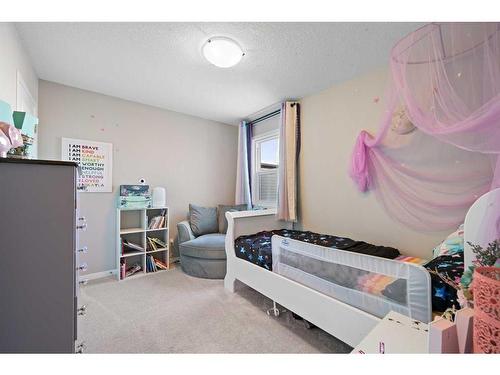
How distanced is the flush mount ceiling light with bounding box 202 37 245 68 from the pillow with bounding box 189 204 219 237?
6.90 feet

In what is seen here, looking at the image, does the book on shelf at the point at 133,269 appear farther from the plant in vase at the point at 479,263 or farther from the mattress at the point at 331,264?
the plant in vase at the point at 479,263

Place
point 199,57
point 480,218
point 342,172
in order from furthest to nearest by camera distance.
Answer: point 342,172
point 199,57
point 480,218

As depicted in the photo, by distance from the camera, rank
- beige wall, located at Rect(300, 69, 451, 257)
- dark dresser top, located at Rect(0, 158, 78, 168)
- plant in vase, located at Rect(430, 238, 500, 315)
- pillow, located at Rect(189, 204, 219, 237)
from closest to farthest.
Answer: plant in vase, located at Rect(430, 238, 500, 315)
dark dresser top, located at Rect(0, 158, 78, 168)
beige wall, located at Rect(300, 69, 451, 257)
pillow, located at Rect(189, 204, 219, 237)

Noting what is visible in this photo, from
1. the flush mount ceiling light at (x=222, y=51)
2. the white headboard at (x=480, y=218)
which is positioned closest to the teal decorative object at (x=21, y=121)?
the flush mount ceiling light at (x=222, y=51)

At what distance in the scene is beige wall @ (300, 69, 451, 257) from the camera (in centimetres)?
213

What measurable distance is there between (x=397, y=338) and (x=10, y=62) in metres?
2.83

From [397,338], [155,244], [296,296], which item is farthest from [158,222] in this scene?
[397,338]

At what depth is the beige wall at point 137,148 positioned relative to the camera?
8.58 feet

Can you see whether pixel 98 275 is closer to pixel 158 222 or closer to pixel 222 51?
pixel 158 222

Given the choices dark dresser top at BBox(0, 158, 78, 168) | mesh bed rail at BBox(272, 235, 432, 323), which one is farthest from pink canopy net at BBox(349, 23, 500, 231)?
dark dresser top at BBox(0, 158, 78, 168)

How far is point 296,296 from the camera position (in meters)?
1.67

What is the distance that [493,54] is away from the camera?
1.06m

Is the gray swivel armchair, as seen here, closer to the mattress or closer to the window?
the mattress

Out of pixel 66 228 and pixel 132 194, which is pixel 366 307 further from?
pixel 132 194
